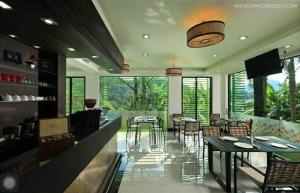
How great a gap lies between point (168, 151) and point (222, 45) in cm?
322

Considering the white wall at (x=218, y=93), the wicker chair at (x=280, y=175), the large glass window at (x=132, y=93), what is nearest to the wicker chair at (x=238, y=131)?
the wicker chair at (x=280, y=175)

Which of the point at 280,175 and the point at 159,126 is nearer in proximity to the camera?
the point at 280,175

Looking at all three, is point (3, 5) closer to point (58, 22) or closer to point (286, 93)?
point (58, 22)

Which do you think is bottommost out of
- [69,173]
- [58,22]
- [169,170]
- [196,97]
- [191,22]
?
[169,170]

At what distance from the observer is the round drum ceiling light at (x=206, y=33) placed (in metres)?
3.19

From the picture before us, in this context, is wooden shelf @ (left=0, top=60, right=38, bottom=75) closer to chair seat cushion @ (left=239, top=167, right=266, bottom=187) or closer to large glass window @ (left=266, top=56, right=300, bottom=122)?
chair seat cushion @ (left=239, top=167, right=266, bottom=187)

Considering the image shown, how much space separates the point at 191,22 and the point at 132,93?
6.88 m

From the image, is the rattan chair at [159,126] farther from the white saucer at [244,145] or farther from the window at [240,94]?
the white saucer at [244,145]

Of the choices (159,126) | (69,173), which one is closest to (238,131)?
(159,126)

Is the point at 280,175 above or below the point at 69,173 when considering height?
below

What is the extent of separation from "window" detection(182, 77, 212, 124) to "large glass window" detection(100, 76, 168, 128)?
109cm

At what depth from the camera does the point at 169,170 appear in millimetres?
4449

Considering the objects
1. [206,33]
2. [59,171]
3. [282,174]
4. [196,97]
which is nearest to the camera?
[59,171]

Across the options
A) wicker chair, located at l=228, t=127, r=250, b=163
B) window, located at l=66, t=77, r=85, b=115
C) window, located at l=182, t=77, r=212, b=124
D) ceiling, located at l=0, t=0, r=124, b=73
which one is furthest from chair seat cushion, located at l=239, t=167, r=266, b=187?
window, located at l=66, t=77, r=85, b=115
